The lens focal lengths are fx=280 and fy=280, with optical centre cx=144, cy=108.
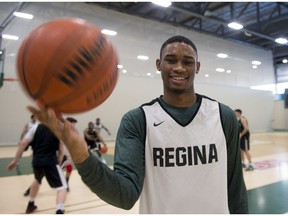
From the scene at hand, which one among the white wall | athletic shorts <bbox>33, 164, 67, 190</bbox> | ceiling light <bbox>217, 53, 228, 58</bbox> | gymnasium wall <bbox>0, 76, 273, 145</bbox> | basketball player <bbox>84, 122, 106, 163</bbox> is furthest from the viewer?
the white wall

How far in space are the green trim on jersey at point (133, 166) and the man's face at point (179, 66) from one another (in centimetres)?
14

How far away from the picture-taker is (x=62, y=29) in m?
1.14

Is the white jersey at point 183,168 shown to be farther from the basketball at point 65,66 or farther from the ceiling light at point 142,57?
the ceiling light at point 142,57

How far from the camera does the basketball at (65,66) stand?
106 cm

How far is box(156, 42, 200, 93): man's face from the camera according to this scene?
4.49 ft

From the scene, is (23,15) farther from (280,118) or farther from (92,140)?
(280,118)

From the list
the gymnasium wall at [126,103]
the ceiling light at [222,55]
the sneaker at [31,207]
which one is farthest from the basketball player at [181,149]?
the ceiling light at [222,55]

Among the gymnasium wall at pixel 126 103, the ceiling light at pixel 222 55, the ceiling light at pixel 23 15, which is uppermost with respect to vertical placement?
the ceiling light at pixel 23 15

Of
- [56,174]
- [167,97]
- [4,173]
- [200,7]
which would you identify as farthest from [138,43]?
[167,97]

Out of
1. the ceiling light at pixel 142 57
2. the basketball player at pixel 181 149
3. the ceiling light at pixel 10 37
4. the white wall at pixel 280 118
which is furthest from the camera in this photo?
the white wall at pixel 280 118

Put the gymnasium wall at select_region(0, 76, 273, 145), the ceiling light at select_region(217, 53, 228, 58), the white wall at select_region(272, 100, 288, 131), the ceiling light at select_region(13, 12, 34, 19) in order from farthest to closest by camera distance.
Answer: the white wall at select_region(272, 100, 288, 131) → the ceiling light at select_region(217, 53, 228, 58) → the gymnasium wall at select_region(0, 76, 273, 145) → the ceiling light at select_region(13, 12, 34, 19)

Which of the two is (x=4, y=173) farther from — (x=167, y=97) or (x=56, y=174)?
(x=167, y=97)

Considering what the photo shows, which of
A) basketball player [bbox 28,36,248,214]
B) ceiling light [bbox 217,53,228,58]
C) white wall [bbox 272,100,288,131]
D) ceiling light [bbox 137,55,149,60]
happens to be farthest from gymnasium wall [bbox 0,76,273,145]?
basketball player [bbox 28,36,248,214]

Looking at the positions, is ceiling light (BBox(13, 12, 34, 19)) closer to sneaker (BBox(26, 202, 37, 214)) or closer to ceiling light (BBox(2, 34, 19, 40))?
ceiling light (BBox(2, 34, 19, 40))
